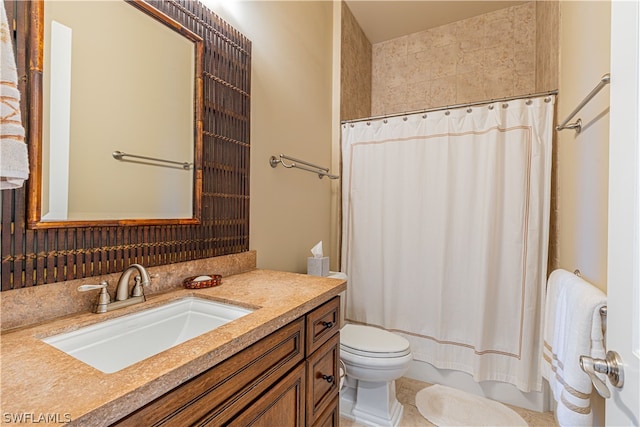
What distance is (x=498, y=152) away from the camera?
6.20 ft

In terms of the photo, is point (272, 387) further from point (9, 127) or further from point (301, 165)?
point (301, 165)

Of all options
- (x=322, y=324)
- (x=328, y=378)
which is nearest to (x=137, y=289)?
(x=322, y=324)

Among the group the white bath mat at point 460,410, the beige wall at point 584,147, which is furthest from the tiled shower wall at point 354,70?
the white bath mat at point 460,410

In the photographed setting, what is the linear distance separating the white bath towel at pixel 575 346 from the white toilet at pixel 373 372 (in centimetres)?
69

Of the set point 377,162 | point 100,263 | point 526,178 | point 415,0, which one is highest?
point 415,0

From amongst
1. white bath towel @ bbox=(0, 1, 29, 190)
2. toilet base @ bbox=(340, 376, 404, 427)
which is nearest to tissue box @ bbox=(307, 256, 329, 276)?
toilet base @ bbox=(340, 376, 404, 427)

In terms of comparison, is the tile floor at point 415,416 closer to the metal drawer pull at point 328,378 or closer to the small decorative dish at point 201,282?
the metal drawer pull at point 328,378

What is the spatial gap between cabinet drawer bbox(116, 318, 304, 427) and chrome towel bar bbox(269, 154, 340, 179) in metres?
1.04

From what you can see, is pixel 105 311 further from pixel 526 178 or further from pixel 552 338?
pixel 526 178

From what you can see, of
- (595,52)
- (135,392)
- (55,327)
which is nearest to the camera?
(135,392)

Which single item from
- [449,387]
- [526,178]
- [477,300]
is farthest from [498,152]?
[449,387]

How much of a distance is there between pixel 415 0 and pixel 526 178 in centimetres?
173

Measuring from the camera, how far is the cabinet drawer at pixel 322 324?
3.34 feet

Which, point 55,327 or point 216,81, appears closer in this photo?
point 55,327
